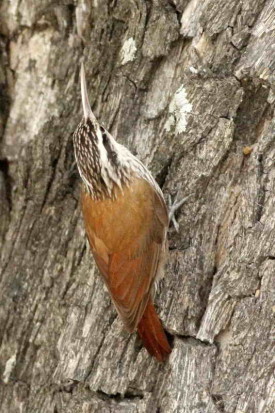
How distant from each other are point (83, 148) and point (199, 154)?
30.2 inches

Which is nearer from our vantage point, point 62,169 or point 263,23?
point 263,23

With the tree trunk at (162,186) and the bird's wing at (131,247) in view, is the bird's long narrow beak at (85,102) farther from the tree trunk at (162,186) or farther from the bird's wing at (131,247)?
the bird's wing at (131,247)

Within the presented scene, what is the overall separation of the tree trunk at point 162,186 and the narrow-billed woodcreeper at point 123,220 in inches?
4.0

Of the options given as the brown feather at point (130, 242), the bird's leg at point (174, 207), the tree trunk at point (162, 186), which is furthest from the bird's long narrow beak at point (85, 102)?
the bird's leg at point (174, 207)

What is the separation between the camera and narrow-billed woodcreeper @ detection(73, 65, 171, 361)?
4.56 m

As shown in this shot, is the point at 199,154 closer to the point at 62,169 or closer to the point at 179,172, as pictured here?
the point at 179,172

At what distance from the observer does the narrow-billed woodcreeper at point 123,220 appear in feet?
15.0

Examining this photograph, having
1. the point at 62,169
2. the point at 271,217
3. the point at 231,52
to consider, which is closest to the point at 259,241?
the point at 271,217

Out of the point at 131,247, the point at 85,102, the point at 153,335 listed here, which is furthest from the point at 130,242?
the point at 85,102

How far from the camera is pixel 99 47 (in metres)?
5.01

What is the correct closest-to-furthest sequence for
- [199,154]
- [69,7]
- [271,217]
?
[271,217] → [199,154] → [69,7]

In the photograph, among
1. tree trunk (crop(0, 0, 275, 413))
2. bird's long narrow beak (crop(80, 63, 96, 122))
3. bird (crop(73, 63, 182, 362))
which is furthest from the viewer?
bird's long narrow beak (crop(80, 63, 96, 122))

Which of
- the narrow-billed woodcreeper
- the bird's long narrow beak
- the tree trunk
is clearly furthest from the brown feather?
the bird's long narrow beak

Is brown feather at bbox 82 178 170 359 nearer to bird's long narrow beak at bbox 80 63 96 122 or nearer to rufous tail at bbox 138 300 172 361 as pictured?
rufous tail at bbox 138 300 172 361
